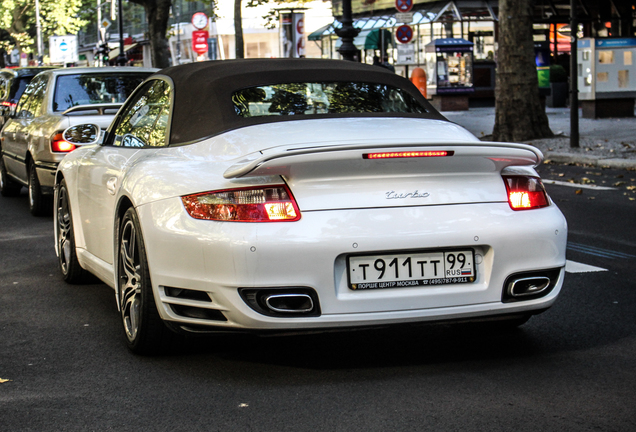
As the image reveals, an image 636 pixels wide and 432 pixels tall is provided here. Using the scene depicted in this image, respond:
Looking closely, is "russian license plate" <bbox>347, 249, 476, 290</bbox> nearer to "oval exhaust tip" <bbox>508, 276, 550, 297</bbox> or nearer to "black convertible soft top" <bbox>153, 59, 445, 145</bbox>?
"oval exhaust tip" <bbox>508, 276, 550, 297</bbox>

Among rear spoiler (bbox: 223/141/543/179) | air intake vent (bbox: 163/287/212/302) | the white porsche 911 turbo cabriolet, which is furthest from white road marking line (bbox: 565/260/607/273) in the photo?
air intake vent (bbox: 163/287/212/302)

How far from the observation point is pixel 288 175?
3902 millimetres

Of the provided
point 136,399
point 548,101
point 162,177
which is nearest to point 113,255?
point 162,177

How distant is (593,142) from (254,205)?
14.3 metres

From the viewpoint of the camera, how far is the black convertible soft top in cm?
467

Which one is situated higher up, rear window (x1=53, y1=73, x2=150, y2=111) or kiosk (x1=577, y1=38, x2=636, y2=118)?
rear window (x1=53, y1=73, x2=150, y2=111)

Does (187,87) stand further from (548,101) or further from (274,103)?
(548,101)

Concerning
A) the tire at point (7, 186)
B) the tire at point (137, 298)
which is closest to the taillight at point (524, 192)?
the tire at point (137, 298)

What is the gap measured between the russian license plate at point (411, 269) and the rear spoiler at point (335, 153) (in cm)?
41

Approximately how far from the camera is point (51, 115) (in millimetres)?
10258

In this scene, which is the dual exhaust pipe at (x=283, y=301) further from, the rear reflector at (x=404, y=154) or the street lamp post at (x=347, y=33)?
the street lamp post at (x=347, y=33)

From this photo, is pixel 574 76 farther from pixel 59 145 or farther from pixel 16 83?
pixel 59 145

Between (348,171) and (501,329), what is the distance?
1465 millimetres

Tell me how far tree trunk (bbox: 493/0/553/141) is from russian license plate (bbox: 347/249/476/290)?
14617 mm
